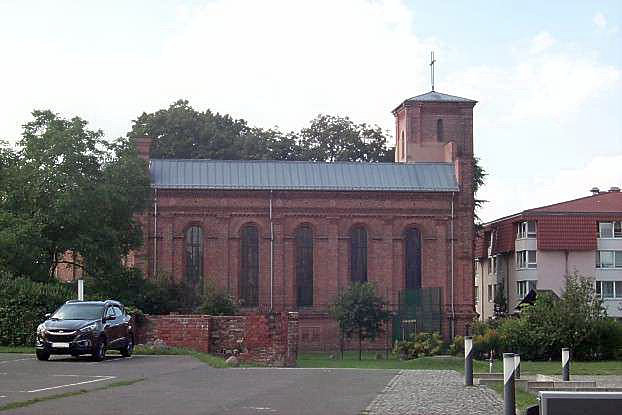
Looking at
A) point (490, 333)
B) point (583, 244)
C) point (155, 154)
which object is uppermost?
point (155, 154)

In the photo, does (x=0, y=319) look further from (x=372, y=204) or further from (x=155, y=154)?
(x=155, y=154)

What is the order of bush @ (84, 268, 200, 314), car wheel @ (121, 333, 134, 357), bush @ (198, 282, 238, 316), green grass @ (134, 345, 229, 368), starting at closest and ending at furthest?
1. car wheel @ (121, 333, 134, 357)
2. green grass @ (134, 345, 229, 368)
3. bush @ (84, 268, 200, 314)
4. bush @ (198, 282, 238, 316)

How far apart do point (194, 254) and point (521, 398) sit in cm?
4534

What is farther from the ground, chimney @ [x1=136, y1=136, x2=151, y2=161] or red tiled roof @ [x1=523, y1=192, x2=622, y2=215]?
chimney @ [x1=136, y1=136, x2=151, y2=161]

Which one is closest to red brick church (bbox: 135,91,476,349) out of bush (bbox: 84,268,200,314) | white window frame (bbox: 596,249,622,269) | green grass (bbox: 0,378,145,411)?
bush (bbox: 84,268,200,314)

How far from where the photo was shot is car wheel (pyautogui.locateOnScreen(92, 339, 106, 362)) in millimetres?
26891

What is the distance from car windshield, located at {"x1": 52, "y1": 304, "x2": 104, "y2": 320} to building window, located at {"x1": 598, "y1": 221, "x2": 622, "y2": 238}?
50847 mm

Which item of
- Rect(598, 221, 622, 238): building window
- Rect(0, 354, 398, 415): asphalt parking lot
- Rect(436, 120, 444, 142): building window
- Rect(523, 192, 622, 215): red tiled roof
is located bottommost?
Rect(0, 354, 398, 415): asphalt parking lot

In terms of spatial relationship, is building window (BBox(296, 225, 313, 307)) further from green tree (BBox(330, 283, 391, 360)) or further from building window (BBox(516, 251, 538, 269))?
building window (BBox(516, 251, 538, 269))

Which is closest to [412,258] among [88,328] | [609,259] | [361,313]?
[361,313]

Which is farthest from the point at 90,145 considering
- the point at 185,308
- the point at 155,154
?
the point at 155,154

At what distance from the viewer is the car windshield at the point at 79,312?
2766 centimetres

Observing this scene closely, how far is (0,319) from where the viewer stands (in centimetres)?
3431

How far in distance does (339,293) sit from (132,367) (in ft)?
124
